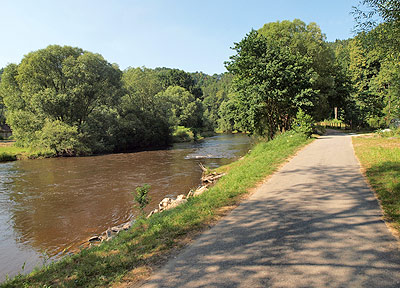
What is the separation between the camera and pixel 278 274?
3.64 metres

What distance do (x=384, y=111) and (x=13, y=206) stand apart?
151ft

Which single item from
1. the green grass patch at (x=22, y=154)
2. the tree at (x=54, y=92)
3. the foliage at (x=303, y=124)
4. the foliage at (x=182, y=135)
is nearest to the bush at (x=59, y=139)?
the tree at (x=54, y=92)

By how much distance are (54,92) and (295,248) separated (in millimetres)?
35593

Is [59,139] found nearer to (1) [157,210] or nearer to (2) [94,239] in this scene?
(1) [157,210]

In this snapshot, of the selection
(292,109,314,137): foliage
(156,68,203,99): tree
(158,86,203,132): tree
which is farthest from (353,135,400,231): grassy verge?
(156,68,203,99): tree

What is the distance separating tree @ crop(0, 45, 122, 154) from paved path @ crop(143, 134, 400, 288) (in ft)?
103

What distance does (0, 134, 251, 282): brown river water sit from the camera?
8.91m

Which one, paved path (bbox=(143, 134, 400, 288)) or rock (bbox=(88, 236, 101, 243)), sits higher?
paved path (bbox=(143, 134, 400, 288))

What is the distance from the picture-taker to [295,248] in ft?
14.3

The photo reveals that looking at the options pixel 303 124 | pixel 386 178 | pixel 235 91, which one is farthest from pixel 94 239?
pixel 235 91

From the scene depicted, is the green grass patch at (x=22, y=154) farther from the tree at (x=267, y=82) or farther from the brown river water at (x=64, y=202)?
the tree at (x=267, y=82)

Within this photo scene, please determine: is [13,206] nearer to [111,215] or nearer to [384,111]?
[111,215]

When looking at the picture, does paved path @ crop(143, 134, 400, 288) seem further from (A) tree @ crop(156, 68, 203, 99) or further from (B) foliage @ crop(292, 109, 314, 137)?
(A) tree @ crop(156, 68, 203, 99)

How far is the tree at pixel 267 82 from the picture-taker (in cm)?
2258
